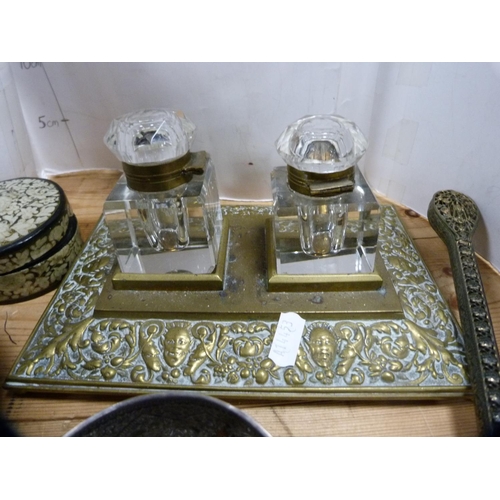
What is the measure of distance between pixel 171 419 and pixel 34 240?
0.32 metres

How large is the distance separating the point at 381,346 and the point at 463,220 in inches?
9.5

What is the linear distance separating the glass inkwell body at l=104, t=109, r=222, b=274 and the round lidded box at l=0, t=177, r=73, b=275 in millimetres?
94

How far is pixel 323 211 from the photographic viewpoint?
527mm

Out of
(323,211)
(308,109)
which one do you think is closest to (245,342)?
(323,211)

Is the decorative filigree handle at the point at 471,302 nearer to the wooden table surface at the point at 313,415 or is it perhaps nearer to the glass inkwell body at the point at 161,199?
the wooden table surface at the point at 313,415

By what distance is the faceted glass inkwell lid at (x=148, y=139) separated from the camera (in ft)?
1.60

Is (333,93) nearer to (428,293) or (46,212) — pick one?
(428,293)

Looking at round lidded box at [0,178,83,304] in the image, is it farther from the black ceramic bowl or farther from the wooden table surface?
the black ceramic bowl

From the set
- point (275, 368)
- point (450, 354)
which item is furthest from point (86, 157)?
point (450, 354)

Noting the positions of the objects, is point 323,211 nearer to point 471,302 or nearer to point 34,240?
point 471,302

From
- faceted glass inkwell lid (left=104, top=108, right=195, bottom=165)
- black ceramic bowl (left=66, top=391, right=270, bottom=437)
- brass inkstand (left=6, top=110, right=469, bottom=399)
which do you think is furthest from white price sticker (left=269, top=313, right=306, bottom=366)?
faceted glass inkwell lid (left=104, top=108, right=195, bottom=165)

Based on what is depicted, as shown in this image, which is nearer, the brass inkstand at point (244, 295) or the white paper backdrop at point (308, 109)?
the brass inkstand at point (244, 295)

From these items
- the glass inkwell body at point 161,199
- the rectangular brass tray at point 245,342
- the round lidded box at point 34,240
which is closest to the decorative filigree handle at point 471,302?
the rectangular brass tray at point 245,342

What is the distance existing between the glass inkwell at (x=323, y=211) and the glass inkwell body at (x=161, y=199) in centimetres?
10
